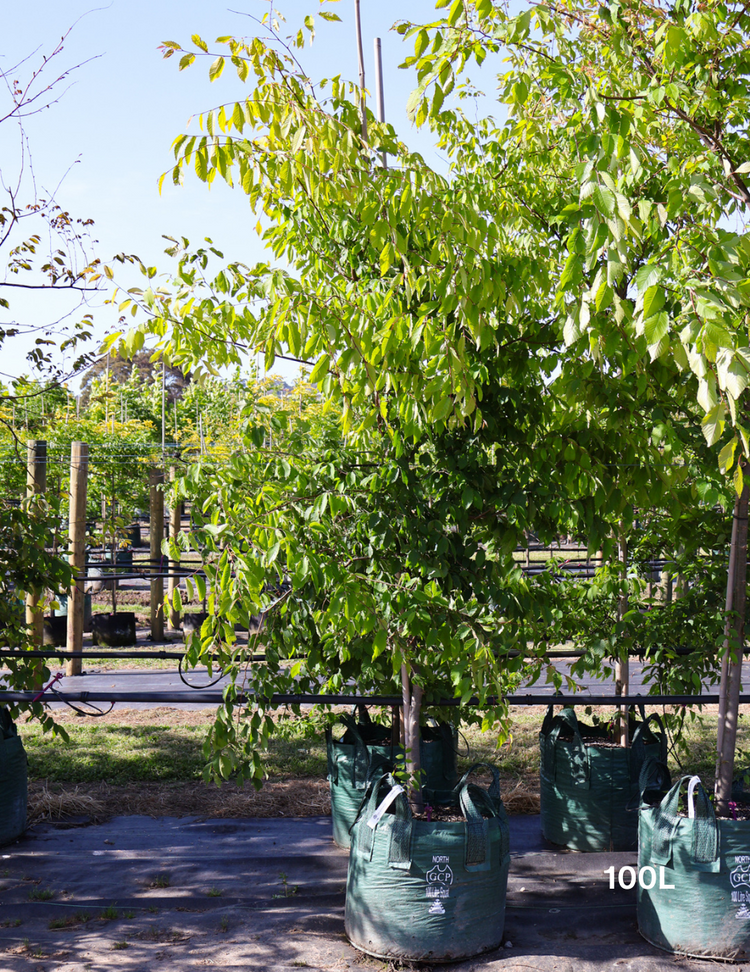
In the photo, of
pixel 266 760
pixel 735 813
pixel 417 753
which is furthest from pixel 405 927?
pixel 266 760

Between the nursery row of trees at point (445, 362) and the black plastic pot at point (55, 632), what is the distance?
10.6 metres

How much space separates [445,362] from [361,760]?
2.72 m

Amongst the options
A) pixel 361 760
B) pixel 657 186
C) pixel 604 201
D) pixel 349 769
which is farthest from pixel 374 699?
pixel 657 186

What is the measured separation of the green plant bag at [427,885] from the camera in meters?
3.33

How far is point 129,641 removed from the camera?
13.8 metres

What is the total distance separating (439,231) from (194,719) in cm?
689

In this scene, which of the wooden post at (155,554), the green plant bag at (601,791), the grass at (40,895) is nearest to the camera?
the grass at (40,895)

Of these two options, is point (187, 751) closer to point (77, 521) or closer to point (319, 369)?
point (77, 521)

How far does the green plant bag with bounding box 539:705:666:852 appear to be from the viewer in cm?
467

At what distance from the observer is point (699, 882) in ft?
11.0

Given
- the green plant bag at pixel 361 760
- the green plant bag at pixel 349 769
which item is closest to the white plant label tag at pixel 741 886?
the green plant bag at pixel 361 760

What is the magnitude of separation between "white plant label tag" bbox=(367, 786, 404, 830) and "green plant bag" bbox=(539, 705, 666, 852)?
1.55 metres

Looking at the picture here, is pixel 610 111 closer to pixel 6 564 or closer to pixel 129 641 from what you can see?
pixel 6 564

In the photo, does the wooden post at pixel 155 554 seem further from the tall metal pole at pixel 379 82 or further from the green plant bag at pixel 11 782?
the tall metal pole at pixel 379 82
